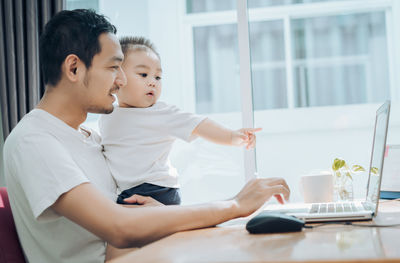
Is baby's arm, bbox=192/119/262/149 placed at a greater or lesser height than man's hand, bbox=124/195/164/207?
greater

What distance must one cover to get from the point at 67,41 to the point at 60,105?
203 mm

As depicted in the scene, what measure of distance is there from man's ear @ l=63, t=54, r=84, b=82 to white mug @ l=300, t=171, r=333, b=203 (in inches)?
42.5

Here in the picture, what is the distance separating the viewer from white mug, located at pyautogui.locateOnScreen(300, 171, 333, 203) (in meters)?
1.97

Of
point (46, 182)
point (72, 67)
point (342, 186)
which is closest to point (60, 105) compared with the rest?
point (72, 67)

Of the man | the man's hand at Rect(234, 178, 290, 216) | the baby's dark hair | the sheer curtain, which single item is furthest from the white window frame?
the man's hand at Rect(234, 178, 290, 216)

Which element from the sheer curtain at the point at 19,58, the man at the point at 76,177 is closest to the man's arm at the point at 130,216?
the man at the point at 76,177

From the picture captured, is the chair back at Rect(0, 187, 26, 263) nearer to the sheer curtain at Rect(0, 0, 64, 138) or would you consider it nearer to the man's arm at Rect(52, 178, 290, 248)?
the man's arm at Rect(52, 178, 290, 248)

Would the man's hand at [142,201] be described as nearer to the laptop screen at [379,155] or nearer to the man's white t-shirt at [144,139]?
the man's white t-shirt at [144,139]

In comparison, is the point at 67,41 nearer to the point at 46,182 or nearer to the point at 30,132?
the point at 30,132

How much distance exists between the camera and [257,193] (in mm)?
1300

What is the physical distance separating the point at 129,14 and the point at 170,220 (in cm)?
193

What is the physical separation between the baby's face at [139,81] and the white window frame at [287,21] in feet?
2.30

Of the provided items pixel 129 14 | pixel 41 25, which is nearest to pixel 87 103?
pixel 41 25

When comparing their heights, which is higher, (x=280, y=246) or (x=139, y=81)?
(x=139, y=81)
